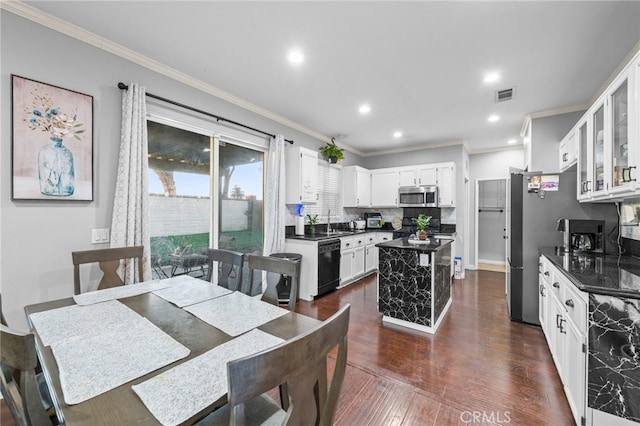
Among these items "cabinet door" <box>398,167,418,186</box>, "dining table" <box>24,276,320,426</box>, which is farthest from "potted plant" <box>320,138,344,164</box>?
"dining table" <box>24,276,320,426</box>

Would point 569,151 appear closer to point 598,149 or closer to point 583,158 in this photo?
point 583,158

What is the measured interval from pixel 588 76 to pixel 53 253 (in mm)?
5334

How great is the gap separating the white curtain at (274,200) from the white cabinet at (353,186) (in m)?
2.10

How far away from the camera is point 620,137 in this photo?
1.85 m

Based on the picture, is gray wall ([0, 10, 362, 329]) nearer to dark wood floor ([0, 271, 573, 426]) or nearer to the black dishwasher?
dark wood floor ([0, 271, 573, 426])

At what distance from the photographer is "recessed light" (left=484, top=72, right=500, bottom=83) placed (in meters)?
2.78

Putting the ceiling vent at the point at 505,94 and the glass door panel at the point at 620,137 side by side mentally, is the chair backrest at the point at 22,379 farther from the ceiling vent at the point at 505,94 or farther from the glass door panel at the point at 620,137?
the ceiling vent at the point at 505,94

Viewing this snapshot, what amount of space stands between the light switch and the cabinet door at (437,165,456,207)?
5223 millimetres

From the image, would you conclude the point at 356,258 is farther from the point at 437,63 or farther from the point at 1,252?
the point at 1,252

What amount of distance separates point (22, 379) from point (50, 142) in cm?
205

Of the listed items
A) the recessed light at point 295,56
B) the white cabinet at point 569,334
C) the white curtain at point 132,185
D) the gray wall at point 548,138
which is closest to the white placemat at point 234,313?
the white curtain at point 132,185

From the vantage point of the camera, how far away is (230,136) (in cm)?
344

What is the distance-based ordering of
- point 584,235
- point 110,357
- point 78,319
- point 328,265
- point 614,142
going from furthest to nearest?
point 328,265, point 584,235, point 614,142, point 78,319, point 110,357

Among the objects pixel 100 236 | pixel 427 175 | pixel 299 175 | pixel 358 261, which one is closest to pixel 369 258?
pixel 358 261
